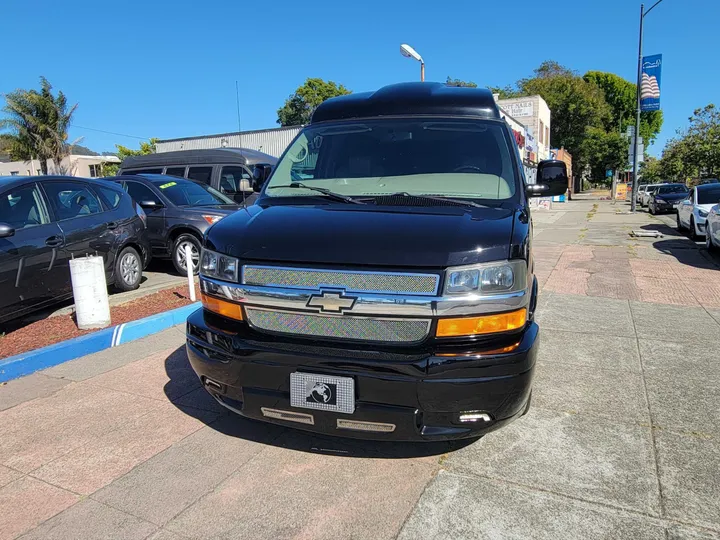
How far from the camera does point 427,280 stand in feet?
8.00

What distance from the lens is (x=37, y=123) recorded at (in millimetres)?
36219

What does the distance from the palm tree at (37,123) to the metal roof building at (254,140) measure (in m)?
10.0

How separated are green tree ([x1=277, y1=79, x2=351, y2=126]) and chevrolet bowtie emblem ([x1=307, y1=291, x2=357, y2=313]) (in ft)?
176

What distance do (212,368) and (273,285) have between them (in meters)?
0.65

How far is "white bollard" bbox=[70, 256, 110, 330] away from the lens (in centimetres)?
530

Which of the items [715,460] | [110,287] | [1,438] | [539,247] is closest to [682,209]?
[539,247]

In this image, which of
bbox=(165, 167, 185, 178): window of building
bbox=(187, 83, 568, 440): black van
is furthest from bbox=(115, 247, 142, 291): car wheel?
bbox=(165, 167, 185, 178): window of building

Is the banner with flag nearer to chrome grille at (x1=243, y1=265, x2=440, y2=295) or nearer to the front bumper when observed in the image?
the front bumper

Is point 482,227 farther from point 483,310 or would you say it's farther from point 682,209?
point 682,209

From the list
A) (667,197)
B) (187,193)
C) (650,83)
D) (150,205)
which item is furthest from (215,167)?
(650,83)

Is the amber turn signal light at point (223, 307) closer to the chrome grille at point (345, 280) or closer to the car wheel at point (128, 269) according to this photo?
the chrome grille at point (345, 280)

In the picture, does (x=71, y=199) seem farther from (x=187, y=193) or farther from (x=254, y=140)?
(x=254, y=140)

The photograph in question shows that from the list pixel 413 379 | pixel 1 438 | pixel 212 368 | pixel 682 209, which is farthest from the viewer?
pixel 682 209

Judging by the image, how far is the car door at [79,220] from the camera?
5754 mm
